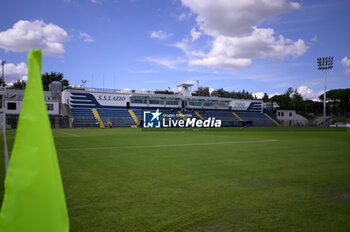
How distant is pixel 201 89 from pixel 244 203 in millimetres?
100754

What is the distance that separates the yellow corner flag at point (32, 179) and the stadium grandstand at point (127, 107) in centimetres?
4254

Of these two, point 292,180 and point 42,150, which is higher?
point 42,150

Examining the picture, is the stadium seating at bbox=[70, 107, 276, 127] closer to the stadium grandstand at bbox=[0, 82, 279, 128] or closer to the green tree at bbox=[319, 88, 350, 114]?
the stadium grandstand at bbox=[0, 82, 279, 128]

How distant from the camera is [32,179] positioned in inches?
44.6

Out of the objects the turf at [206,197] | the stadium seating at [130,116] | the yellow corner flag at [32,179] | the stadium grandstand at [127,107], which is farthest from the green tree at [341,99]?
the yellow corner flag at [32,179]

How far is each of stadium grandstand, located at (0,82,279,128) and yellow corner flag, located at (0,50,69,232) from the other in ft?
140

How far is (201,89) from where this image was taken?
104 meters

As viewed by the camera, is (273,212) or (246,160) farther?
(246,160)

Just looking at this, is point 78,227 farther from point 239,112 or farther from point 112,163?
point 239,112

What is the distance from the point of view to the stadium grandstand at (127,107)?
4450 cm

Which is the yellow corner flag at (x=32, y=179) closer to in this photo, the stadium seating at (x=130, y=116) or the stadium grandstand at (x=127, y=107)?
the stadium grandstand at (x=127, y=107)

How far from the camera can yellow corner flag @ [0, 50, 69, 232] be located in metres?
1.14

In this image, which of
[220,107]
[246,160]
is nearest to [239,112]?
[220,107]

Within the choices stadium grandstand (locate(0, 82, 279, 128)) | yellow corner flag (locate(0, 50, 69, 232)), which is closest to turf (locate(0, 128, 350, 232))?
yellow corner flag (locate(0, 50, 69, 232))
